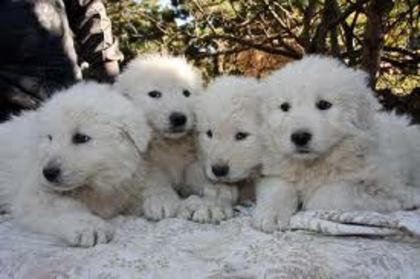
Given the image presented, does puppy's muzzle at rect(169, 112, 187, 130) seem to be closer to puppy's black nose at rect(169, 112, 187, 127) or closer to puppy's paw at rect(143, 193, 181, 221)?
puppy's black nose at rect(169, 112, 187, 127)

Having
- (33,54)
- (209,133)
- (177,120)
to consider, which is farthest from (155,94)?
(33,54)

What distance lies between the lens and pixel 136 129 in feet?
11.5

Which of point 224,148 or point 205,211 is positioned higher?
point 224,148

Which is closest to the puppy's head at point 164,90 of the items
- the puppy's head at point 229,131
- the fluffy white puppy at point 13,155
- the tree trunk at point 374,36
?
the puppy's head at point 229,131

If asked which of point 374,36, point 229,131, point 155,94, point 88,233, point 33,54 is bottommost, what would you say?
point 88,233

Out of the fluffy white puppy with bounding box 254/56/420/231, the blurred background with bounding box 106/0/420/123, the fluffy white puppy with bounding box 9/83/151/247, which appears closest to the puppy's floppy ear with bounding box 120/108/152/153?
the fluffy white puppy with bounding box 9/83/151/247

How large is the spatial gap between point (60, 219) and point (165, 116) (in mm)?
825

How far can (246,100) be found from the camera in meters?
3.75

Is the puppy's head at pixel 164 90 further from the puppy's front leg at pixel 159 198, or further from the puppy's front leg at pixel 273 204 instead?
the puppy's front leg at pixel 273 204

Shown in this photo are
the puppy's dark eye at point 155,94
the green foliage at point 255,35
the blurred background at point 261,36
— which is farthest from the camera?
the green foliage at point 255,35

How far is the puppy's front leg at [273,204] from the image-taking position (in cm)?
320

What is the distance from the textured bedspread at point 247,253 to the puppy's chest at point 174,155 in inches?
26.0

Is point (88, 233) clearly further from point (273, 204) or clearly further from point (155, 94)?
point (155, 94)

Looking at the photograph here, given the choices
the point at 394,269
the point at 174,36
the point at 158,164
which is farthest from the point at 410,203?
the point at 174,36
